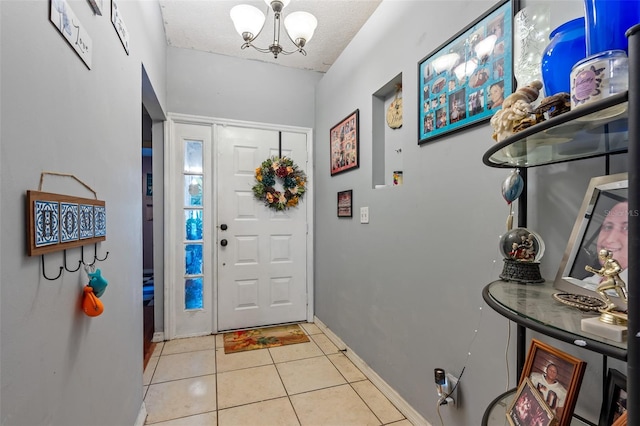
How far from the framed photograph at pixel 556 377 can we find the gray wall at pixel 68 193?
126cm

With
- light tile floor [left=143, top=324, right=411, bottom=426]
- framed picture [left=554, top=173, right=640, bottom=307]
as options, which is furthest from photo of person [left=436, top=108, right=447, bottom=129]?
light tile floor [left=143, top=324, right=411, bottom=426]

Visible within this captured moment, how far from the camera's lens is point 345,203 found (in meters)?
2.58

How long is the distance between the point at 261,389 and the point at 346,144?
77.6 inches

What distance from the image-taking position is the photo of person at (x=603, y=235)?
26.7 inches

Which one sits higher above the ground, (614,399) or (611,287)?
(611,287)

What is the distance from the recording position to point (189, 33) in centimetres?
268

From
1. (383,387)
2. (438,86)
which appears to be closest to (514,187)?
(438,86)

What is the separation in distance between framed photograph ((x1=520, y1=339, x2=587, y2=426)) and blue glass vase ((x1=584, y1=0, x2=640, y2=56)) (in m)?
0.75

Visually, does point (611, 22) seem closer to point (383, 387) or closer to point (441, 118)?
point (441, 118)

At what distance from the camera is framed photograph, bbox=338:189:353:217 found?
248cm

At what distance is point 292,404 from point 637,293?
75.4 inches

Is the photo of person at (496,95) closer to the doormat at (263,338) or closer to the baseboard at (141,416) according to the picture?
the baseboard at (141,416)

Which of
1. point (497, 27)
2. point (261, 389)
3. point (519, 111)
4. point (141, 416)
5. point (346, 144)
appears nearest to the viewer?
point (519, 111)

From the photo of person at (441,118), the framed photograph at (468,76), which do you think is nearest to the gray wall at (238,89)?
the framed photograph at (468,76)
